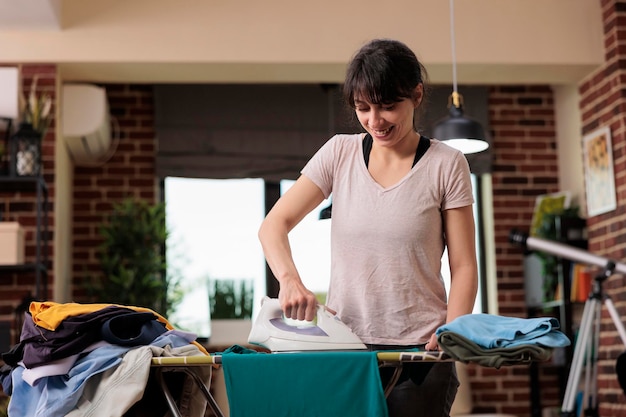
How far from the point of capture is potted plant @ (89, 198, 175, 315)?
545 centimetres

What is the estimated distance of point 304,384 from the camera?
174cm

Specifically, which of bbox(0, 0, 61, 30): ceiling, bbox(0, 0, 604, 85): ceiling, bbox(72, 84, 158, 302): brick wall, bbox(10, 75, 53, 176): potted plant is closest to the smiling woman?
bbox(72, 84, 158, 302): brick wall

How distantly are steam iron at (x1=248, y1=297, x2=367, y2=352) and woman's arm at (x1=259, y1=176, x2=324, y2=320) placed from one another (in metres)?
0.03

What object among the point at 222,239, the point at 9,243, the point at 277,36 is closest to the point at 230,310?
the point at 222,239

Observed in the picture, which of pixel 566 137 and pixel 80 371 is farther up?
pixel 566 137

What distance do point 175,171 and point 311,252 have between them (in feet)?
3.27

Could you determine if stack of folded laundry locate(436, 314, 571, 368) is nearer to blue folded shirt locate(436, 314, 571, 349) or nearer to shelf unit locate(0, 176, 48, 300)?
blue folded shirt locate(436, 314, 571, 349)

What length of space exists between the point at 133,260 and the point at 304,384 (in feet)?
13.0

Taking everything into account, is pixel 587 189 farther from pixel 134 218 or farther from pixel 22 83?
pixel 22 83

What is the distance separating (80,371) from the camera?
1.89 metres

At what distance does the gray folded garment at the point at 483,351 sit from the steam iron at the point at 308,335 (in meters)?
0.25

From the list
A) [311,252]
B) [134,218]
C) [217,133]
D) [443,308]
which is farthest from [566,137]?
[443,308]

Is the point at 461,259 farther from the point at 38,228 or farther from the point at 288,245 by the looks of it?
the point at 38,228

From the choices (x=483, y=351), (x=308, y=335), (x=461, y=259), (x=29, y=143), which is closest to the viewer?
(x=483, y=351)
